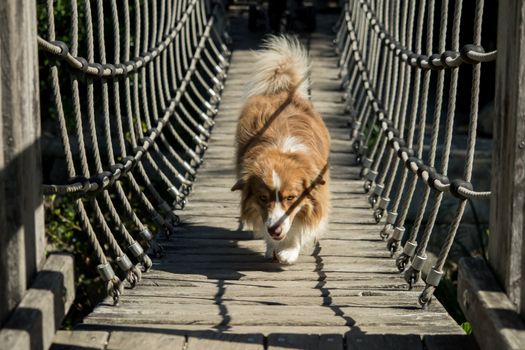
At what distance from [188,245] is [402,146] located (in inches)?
39.6

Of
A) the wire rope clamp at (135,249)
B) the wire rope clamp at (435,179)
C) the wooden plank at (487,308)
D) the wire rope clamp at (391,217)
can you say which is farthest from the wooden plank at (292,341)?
the wire rope clamp at (391,217)

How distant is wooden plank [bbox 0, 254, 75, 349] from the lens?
2.23 meters

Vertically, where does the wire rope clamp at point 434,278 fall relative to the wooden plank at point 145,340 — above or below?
above

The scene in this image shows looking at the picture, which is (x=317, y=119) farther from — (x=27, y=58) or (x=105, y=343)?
(x=27, y=58)

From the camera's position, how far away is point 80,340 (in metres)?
2.73

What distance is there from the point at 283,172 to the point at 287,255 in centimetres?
33

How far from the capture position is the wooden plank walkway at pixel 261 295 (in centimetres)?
280

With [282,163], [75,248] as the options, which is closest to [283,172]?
[282,163]

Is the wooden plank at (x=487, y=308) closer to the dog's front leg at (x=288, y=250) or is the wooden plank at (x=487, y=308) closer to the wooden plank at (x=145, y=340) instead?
the wooden plank at (x=145, y=340)

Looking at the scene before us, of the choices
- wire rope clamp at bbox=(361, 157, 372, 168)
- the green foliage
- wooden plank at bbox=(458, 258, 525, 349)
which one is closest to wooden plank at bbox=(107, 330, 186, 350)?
wooden plank at bbox=(458, 258, 525, 349)

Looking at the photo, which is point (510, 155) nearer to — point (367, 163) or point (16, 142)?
point (16, 142)

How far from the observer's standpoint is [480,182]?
6.51 meters

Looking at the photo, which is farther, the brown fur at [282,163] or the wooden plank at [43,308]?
the brown fur at [282,163]

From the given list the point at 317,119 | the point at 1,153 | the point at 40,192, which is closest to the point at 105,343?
the point at 40,192
